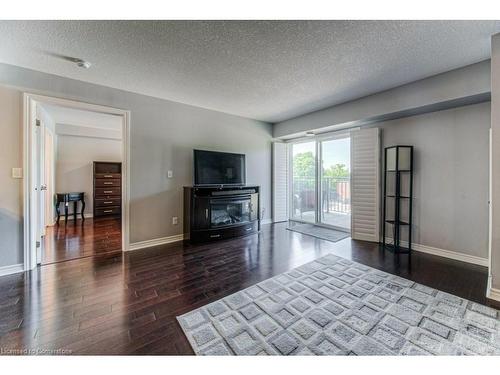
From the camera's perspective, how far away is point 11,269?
8.15ft

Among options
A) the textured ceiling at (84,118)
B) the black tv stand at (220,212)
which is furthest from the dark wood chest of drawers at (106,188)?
the black tv stand at (220,212)

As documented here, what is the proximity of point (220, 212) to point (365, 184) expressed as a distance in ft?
8.58

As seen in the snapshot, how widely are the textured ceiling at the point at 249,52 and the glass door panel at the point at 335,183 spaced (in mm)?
1504

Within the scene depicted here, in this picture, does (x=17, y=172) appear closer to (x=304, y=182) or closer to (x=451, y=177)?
(x=304, y=182)

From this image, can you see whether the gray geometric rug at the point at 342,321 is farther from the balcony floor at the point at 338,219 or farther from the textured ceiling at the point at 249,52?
the textured ceiling at the point at 249,52

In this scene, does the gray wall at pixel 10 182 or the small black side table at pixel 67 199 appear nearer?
the gray wall at pixel 10 182

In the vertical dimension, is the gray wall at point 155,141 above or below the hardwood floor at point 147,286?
above

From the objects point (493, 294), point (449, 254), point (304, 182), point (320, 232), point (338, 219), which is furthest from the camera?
point (304, 182)

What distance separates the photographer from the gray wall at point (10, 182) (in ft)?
8.07

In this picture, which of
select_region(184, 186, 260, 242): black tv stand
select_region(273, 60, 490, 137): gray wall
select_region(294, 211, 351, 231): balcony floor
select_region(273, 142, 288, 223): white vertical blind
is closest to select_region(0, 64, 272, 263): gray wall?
select_region(184, 186, 260, 242): black tv stand

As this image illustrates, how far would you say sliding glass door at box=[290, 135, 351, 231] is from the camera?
14.8 feet

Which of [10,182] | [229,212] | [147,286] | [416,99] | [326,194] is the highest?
[416,99]

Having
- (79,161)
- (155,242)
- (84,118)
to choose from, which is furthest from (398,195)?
(79,161)

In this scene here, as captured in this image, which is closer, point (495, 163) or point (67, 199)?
point (495, 163)
